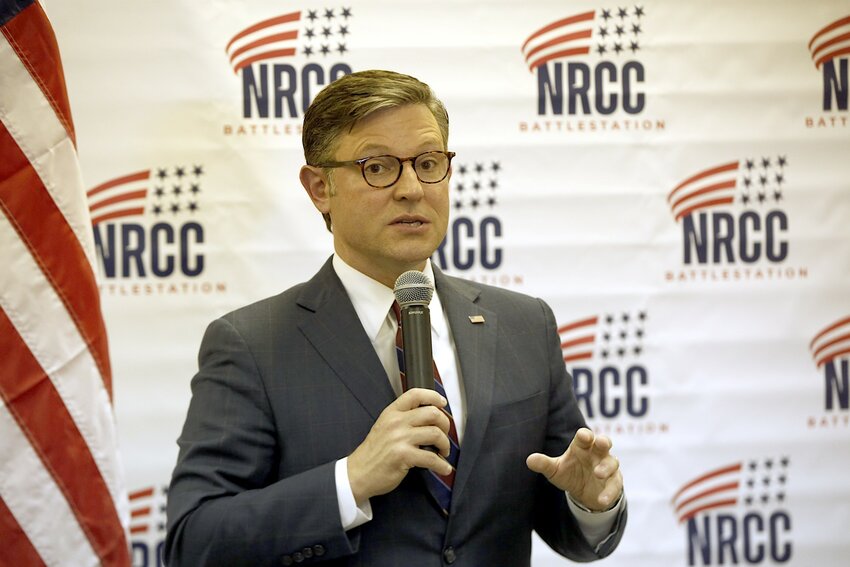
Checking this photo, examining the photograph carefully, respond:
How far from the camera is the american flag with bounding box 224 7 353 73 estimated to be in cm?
345

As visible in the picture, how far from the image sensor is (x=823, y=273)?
3672 mm

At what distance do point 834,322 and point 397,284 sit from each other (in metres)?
2.46

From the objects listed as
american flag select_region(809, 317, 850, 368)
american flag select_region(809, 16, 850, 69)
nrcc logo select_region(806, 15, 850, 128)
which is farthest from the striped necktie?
american flag select_region(809, 16, 850, 69)

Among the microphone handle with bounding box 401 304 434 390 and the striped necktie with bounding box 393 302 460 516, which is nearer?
the microphone handle with bounding box 401 304 434 390

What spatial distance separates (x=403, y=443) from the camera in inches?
64.1

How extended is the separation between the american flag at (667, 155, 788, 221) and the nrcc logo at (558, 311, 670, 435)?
453mm

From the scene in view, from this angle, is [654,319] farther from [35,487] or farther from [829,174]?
[35,487]

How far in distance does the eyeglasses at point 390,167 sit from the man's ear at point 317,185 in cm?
11

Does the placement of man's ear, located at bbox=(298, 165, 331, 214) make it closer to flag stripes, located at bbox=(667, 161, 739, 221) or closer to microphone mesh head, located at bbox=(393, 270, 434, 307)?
microphone mesh head, located at bbox=(393, 270, 434, 307)

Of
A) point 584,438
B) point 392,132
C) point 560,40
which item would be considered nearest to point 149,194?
point 560,40

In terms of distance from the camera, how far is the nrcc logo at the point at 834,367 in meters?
3.67

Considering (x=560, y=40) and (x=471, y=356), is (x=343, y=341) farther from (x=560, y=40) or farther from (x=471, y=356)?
(x=560, y=40)

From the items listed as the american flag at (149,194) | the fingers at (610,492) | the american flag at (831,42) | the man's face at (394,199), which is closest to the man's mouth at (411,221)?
the man's face at (394,199)

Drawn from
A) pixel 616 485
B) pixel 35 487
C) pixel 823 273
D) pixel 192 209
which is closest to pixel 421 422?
pixel 616 485
